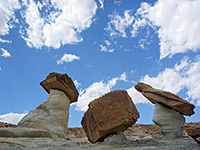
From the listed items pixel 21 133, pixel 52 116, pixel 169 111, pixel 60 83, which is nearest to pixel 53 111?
pixel 52 116

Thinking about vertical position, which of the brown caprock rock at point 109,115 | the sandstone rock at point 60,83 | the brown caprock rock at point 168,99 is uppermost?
the sandstone rock at point 60,83

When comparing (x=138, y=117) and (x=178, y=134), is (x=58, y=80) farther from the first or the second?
(x=178, y=134)

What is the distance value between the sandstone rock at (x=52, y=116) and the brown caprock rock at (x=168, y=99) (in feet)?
15.3

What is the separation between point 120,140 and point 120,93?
5.15ft

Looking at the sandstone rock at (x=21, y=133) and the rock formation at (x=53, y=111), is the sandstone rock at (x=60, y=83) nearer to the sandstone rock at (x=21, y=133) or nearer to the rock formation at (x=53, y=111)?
the rock formation at (x=53, y=111)

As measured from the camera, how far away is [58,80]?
9695 mm

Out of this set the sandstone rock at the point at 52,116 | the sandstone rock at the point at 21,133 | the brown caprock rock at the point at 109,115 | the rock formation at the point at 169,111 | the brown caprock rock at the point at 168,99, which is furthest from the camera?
the sandstone rock at the point at 52,116

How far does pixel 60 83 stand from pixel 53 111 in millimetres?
1629

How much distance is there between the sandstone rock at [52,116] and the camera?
8.30 m

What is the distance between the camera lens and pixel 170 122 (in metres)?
7.06

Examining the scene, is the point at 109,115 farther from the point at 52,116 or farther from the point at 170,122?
the point at 52,116

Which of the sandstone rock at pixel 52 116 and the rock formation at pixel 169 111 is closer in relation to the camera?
the rock formation at pixel 169 111

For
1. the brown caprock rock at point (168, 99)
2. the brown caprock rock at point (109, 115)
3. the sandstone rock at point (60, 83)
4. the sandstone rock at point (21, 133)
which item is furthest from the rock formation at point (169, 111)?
the sandstone rock at point (21, 133)

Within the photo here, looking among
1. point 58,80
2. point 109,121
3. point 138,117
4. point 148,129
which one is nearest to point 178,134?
point 138,117
